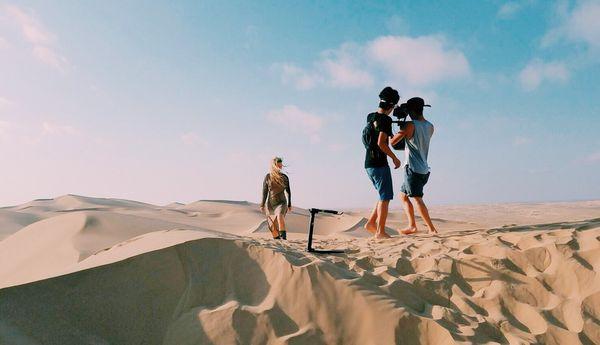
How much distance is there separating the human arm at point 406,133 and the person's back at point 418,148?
0.11ft

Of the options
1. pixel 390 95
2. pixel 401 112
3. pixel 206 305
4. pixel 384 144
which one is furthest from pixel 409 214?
pixel 206 305

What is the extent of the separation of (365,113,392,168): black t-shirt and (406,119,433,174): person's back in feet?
0.91

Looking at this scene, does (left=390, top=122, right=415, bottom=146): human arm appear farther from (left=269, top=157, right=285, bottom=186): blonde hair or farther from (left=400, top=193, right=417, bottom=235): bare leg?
(left=269, top=157, right=285, bottom=186): blonde hair

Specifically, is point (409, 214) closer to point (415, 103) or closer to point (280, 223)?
point (415, 103)

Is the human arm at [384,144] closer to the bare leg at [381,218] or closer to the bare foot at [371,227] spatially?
the bare leg at [381,218]

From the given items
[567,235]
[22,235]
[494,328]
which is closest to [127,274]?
[494,328]

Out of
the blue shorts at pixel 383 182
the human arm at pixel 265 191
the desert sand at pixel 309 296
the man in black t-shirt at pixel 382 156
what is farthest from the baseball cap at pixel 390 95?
the human arm at pixel 265 191

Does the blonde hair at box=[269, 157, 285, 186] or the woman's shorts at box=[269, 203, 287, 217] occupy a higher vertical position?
the blonde hair at box=[269, 157, 285, 186]

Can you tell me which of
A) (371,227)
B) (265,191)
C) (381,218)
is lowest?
(371,227)

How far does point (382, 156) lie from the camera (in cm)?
438

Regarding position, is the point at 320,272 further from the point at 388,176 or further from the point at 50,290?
the point at 388,176

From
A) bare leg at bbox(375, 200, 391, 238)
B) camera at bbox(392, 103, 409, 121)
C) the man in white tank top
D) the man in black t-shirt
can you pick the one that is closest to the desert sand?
bare leg at bbox(375, 200, 391, 238)

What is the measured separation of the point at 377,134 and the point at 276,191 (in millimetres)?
2072

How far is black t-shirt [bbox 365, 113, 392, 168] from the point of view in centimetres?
428
